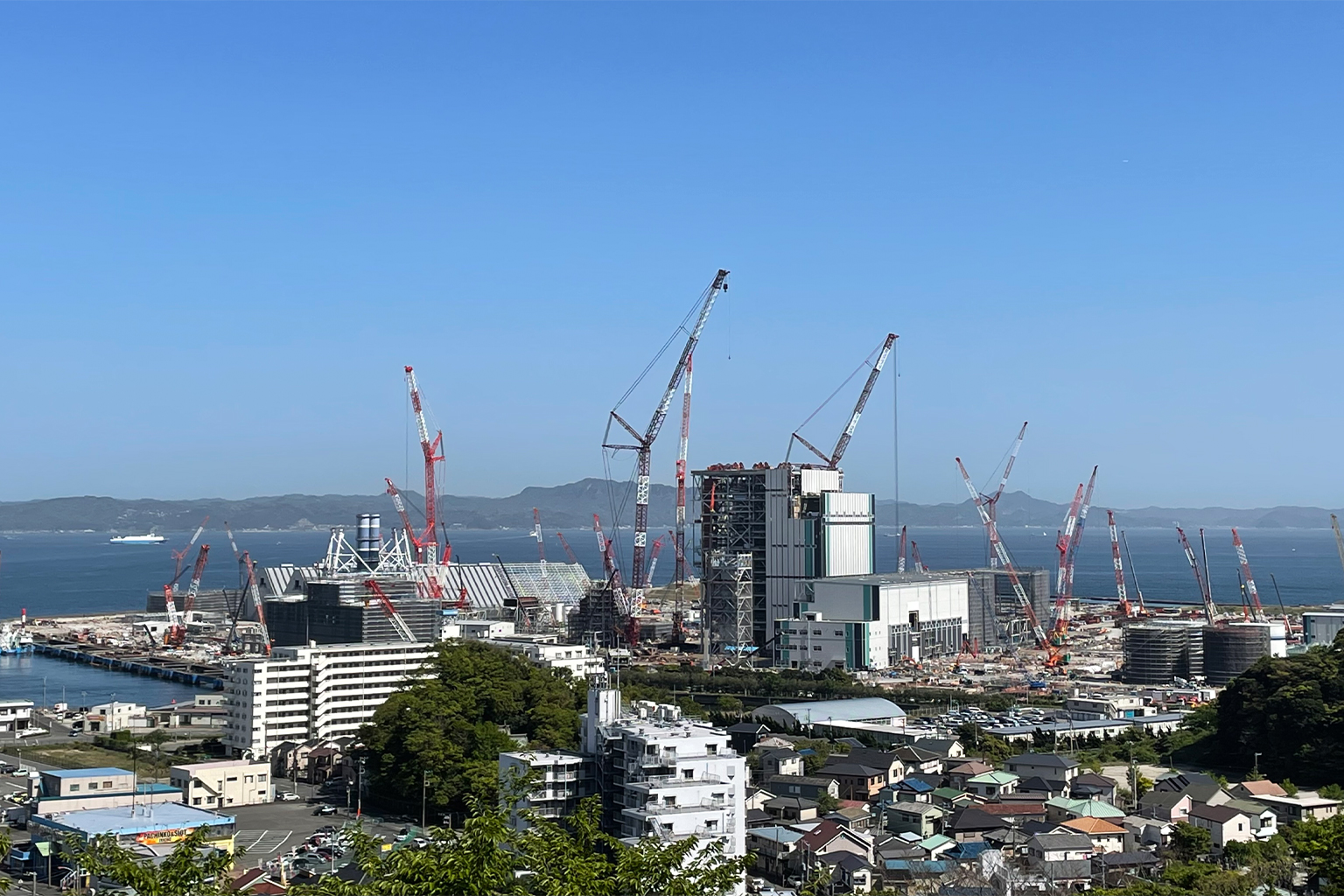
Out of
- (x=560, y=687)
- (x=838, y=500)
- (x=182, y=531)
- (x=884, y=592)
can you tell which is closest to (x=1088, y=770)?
(x=560, y=687)

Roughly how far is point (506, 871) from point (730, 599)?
107ft

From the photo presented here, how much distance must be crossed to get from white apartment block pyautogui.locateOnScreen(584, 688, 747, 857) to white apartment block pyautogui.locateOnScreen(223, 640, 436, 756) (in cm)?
986

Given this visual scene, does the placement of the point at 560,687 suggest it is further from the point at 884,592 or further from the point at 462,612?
the point at 462,612

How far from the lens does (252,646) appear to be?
39.9 metres

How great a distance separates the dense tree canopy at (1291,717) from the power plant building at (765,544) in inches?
692

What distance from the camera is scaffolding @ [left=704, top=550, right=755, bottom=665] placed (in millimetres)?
38125

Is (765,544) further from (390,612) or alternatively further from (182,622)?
Answer: (182,622)

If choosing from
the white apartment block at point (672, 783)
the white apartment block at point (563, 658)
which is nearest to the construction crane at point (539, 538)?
the white apartment block at point (563, 658)

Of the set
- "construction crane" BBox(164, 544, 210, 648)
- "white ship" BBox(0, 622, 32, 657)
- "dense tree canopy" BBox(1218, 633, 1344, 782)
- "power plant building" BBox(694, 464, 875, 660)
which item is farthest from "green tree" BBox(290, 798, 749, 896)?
"white ship" BBox(0, 622, 32, 657)

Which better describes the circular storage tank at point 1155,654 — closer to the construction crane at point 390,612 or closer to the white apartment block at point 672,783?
the construction crane at point 390,612

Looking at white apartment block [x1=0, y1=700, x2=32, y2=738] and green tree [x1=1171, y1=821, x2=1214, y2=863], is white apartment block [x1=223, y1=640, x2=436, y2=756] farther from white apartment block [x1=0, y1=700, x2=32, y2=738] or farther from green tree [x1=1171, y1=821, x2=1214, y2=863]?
green tree [x1=1171, y1=821, x2=1214, y2=863]

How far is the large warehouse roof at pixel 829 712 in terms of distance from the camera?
23266 millimetres

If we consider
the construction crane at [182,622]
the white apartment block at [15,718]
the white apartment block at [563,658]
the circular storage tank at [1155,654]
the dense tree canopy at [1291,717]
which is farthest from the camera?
the construction crane at [182,622]

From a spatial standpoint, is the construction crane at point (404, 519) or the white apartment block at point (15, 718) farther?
the construction crane at point (404, 519)
